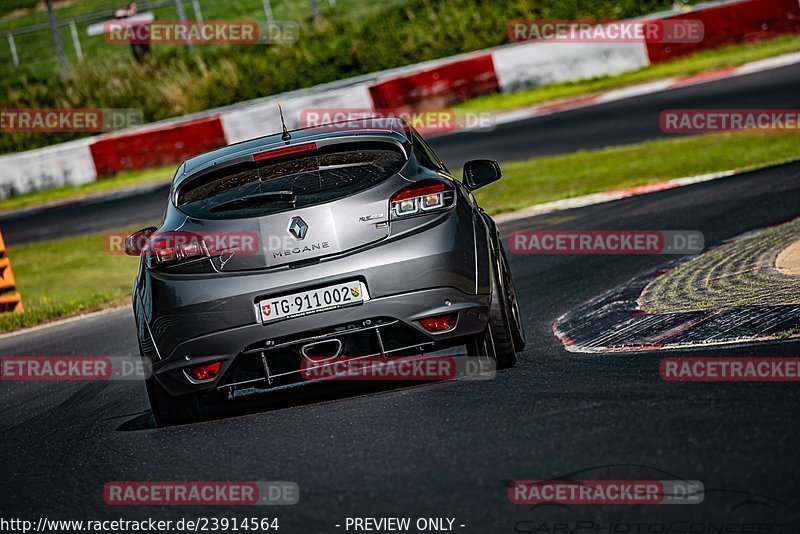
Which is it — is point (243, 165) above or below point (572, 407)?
above

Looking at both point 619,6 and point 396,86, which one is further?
point 619,6

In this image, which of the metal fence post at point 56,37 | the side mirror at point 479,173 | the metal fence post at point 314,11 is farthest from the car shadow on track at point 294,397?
the metal fence post at point 314,11

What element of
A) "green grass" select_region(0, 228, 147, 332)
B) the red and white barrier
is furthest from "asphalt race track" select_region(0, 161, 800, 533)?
the red and white barrier

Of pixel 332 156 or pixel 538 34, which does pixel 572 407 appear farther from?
pixel 538 34

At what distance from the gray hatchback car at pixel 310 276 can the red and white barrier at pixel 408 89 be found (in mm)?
18383

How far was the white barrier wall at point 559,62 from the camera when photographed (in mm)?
24109

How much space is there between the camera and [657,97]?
20.8 m

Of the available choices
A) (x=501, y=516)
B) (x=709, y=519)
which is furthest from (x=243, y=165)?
(x=709, y=519)

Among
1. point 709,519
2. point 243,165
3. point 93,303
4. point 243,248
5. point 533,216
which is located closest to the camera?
point 709,519

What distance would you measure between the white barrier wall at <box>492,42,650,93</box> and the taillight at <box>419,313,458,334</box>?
18956mm

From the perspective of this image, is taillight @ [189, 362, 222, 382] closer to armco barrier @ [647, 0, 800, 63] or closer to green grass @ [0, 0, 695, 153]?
armco barrier @ [647, 0, 800, 63]

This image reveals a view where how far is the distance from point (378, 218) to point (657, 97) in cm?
1570

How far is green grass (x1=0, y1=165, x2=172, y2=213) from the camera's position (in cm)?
2472

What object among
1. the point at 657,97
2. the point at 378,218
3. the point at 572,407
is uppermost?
the point at 378,218
